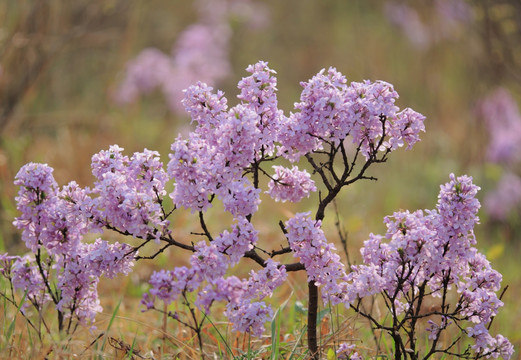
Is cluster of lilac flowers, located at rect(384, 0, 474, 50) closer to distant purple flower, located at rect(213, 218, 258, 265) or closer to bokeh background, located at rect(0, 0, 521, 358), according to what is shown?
bokeh background, located at rect(0, 0, 521, 358)

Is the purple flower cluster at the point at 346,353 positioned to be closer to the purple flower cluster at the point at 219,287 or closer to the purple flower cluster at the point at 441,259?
the purple flower cluster at the point at 441,259

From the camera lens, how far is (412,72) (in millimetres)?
10773

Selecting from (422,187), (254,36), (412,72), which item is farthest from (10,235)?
(254,36)

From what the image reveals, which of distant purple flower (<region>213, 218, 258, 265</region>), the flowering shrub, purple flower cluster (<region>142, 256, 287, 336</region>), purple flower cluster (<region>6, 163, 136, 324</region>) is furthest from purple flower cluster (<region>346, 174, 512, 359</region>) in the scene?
purple flower cluster (<region>6, 163, 136, 324</region>)

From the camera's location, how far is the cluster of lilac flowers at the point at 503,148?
6.13m

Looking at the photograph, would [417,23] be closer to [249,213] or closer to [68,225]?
[249,213]

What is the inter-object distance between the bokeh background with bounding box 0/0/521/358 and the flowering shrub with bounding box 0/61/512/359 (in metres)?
0.94

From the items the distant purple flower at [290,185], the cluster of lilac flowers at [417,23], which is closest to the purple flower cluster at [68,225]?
the distant purple flower at [290,185]

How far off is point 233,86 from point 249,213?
9393 mm

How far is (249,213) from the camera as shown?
209 centimetres

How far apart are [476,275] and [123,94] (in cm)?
570

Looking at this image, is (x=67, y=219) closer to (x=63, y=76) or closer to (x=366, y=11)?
(x=63, y=76)

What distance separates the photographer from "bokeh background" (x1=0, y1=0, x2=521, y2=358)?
193 inches

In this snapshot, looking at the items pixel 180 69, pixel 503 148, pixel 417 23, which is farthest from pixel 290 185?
pixel 417 23
